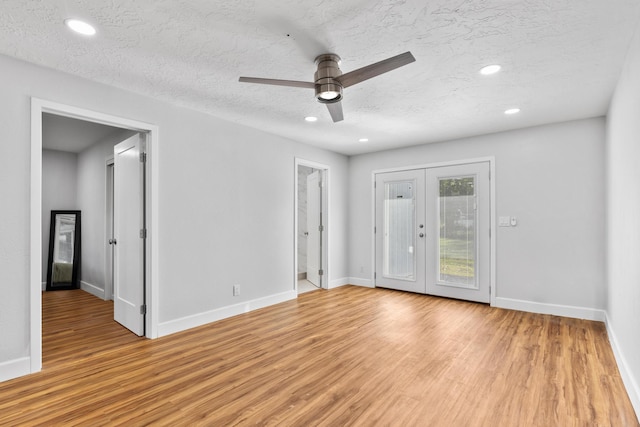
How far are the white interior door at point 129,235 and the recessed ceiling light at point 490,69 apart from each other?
11.2 ft

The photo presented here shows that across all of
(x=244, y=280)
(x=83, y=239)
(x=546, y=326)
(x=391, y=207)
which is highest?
(x=391, y=207)

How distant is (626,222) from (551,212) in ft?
6.02

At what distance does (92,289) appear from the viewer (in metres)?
5.61

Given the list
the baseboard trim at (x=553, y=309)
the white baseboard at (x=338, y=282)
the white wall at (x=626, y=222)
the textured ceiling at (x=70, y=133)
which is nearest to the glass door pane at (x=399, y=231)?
the white baseboard at (x=338, y=282)

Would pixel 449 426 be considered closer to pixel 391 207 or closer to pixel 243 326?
pixel 243 326

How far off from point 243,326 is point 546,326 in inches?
138

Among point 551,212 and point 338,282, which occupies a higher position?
point 551,212

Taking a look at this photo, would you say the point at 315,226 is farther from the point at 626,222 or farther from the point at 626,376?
the point at 626,376

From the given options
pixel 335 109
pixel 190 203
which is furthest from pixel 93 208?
pixel 335 109

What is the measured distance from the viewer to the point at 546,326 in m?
3.83

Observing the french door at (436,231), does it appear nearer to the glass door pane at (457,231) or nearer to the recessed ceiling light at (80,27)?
the glass door pane at (457,231)

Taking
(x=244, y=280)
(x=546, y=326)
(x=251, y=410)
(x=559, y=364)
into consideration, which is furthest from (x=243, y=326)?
(x=546, y=326)

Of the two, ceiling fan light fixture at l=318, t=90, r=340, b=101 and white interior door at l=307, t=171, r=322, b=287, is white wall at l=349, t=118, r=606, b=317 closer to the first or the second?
white interior door at l=307, t=171, r=322, b=287

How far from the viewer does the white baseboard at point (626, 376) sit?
2.11 metres
